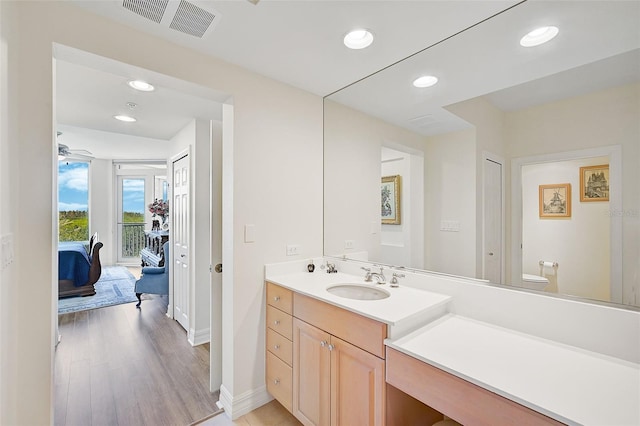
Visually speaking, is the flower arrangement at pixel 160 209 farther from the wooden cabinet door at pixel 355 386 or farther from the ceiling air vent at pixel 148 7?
the wooden cabinet door at pixel 355 386

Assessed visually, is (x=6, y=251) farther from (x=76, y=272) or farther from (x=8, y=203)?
(x=76, y=272)

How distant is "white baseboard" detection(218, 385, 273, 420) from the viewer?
1896 millimetres

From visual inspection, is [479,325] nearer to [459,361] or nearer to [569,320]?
[569,320]

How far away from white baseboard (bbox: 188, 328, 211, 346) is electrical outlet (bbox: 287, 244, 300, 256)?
5.11 feet

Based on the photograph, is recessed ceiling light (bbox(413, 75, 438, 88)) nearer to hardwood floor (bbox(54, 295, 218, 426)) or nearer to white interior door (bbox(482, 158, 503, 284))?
white interior door (bbox(482, 158, 503, 284))

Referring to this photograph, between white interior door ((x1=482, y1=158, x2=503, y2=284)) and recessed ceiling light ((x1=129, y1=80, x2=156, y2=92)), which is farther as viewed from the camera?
recessed ceiling light ((x1=129, y1=80, x2=156, y2=92))

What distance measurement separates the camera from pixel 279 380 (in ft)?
6.22

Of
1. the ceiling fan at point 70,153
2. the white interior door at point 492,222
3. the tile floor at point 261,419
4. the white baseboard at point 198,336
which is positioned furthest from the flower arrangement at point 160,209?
the white interior door at point 492,222

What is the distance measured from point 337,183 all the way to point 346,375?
1.48 m

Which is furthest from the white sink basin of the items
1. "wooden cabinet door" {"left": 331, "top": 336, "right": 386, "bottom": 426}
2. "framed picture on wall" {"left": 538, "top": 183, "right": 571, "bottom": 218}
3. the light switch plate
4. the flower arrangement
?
the flower arrangement

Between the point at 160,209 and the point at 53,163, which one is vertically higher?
the point at 53,163

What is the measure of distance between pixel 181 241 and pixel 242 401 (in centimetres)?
203

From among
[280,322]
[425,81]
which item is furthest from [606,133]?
[280,322]

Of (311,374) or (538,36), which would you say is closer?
(538,36)
